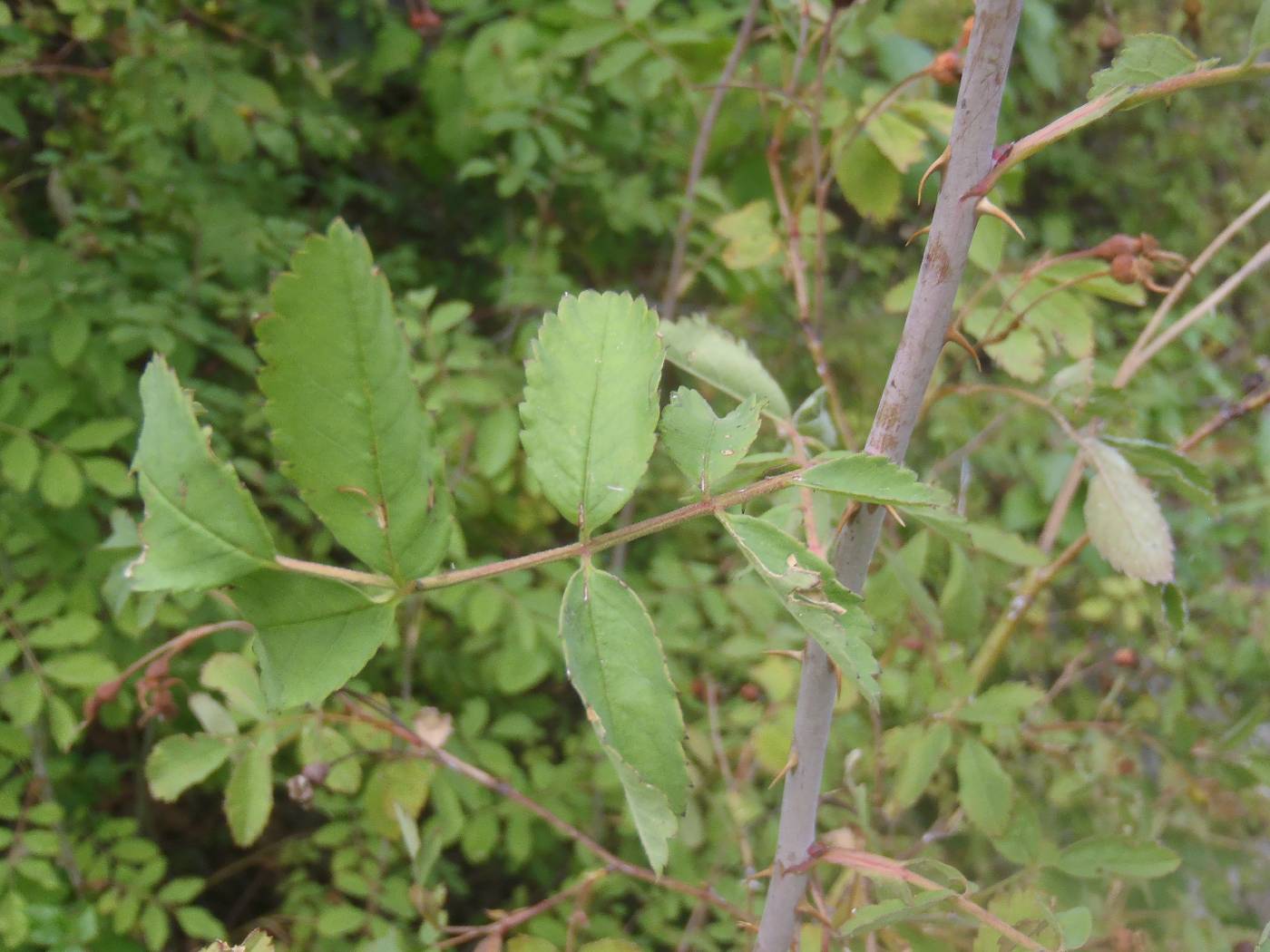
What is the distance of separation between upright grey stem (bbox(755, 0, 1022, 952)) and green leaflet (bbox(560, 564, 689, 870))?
12cm

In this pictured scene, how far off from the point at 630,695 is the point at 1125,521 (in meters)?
0.46

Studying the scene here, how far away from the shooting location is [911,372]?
0.51m

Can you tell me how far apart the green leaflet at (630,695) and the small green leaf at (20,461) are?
1.06 meters

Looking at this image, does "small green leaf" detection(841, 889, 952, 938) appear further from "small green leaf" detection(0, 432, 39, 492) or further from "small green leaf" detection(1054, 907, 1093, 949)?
"small green leaf" detection(0, 432, 39, 492)

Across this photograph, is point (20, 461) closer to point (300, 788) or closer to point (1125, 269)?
point (300, 788)

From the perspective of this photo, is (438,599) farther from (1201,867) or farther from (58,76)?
(1201,867)

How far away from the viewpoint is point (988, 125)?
472 mm

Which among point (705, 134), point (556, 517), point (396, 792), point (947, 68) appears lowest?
point (556, 517)

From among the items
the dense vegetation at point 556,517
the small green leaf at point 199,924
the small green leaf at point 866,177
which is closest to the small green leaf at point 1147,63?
the dense vegetation at point 556,517

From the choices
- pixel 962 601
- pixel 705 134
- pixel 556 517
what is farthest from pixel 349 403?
pixel 556 517

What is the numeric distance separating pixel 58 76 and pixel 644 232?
1236 millimetres

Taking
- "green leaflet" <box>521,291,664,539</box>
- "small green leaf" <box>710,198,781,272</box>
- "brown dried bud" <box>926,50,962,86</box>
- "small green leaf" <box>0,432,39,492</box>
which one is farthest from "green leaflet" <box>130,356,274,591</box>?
"small green leaf" <box>0,432,39,492</box>

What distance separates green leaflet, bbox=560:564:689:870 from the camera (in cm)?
45

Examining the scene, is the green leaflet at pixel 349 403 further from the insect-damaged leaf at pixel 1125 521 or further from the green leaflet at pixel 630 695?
the insect-damaged leaf at pixel 1125 521
